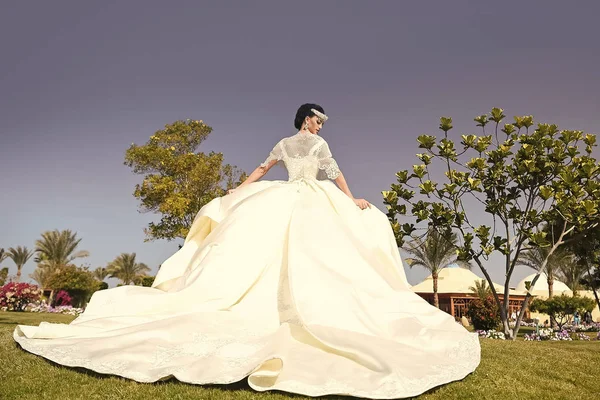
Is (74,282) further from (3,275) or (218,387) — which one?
(218,387)

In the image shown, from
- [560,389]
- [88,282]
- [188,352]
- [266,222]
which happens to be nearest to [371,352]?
[188,352]

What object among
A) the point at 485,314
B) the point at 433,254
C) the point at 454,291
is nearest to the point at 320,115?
the point at 485,314

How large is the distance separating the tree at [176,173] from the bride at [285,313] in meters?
21.4

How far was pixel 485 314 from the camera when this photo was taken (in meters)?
21.9

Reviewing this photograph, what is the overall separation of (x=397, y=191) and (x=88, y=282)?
1272 inches

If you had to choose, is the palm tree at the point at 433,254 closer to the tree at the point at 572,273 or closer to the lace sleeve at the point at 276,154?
the tree at the point at 572,273

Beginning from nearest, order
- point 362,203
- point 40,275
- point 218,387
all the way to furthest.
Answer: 1. point 218,387
2. point 362,203
3. point 40,275

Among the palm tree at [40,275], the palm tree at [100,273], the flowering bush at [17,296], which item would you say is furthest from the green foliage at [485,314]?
the palm tree at [100,273]

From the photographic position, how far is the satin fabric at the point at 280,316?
3.98 meters

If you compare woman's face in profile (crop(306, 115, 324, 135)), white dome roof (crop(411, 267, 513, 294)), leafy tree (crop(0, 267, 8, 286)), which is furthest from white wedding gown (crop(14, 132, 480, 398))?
leafy tree (crop(0, 267, 8, 286))

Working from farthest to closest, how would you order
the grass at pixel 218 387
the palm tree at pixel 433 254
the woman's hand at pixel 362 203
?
the palm tree at pixel 433 254 → the woman's hand at pixel 362 203 → the grass at pixel 218 387

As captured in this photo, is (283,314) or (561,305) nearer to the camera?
(283,314)

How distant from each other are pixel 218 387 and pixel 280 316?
1559 millimetres

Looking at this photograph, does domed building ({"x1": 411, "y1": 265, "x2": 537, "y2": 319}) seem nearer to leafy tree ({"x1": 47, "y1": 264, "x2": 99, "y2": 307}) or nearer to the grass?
leafy tree ({"x1": 47, "y1": 264, "x2": 99, "y2": 307})
